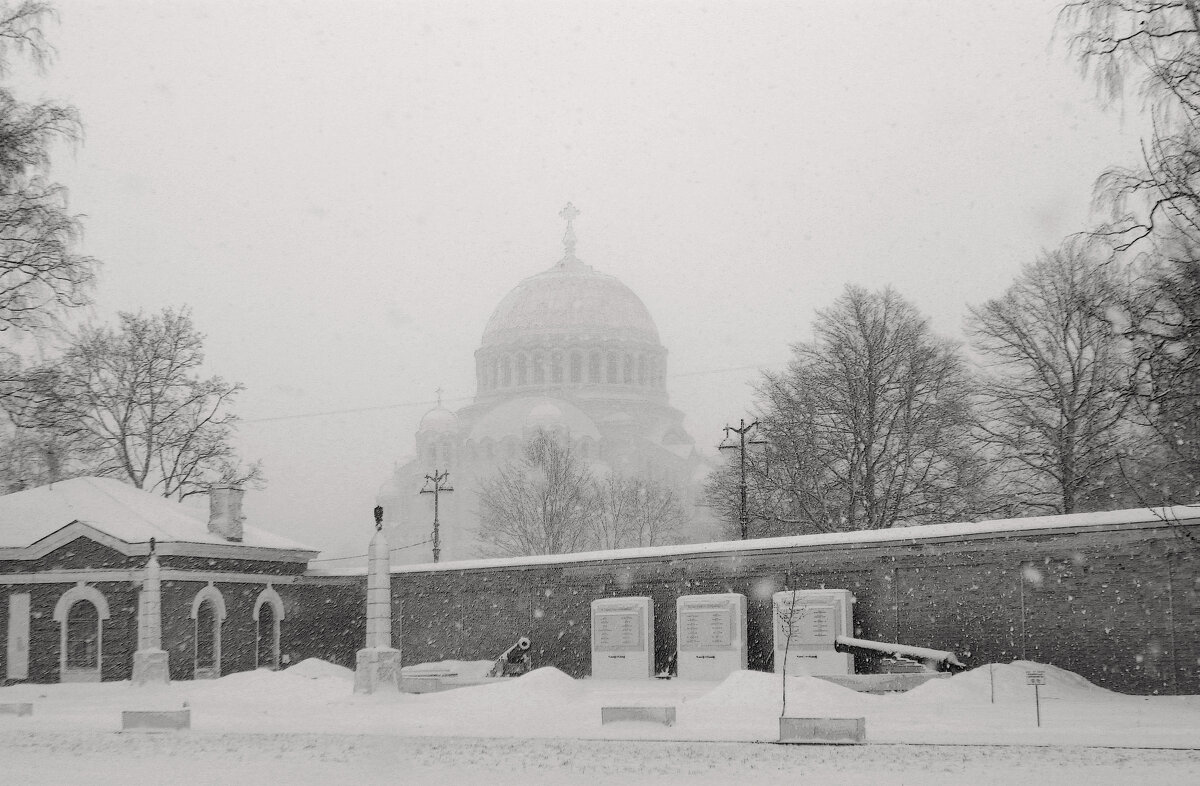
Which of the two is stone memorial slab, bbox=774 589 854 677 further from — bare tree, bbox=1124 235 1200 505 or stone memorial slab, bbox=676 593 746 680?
bare tree, bbox=1124 235 1200 505

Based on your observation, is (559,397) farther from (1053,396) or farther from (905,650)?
(905,650)

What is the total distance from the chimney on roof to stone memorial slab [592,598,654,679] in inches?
373

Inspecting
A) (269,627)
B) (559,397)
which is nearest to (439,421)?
(559,397)

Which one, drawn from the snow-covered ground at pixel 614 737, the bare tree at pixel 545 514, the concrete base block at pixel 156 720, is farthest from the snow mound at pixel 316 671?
the bare tree at pixel 545 514

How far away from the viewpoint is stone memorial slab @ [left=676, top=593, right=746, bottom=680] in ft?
74.1

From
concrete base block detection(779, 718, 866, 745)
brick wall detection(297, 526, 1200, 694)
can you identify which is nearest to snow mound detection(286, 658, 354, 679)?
brick wall detection(297, 526, 1200, 694)

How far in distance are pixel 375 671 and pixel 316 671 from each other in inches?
129

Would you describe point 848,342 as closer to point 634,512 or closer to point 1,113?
point 1,113

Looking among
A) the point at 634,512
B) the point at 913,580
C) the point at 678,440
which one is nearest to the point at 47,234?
the point at 913,580

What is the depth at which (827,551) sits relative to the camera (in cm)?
2216

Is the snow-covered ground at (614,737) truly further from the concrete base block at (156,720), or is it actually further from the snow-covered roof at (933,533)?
the snow-covered roof at (933,533)

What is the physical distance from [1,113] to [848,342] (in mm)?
20085

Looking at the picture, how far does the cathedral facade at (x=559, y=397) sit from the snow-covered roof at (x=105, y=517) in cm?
4508

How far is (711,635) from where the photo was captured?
2281 cm
